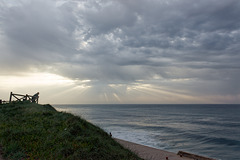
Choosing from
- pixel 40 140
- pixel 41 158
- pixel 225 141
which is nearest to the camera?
pixel 41 158

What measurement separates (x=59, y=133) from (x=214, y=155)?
2508cm

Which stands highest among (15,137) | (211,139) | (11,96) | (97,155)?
(11,96)

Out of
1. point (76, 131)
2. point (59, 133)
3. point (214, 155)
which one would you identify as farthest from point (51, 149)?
point (214, 155)

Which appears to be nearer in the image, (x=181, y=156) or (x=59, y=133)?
(x=59, y=133)

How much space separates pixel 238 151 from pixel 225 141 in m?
6.70

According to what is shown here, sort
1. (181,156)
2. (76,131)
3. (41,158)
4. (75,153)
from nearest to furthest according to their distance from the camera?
(41,158), (75,153), (76,131), (181,156)

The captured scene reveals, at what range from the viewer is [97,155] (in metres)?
9.02

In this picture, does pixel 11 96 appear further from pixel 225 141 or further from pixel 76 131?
pixel 225 141

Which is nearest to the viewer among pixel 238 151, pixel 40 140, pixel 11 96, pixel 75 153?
pixel 75 153

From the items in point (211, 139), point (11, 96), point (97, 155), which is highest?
point (11, 96)

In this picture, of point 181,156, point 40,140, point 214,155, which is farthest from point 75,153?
point 214,155

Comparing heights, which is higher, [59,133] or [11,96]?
[11,96]

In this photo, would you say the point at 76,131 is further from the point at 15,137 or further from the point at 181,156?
the point at 181,156

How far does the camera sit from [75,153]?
8609mm
